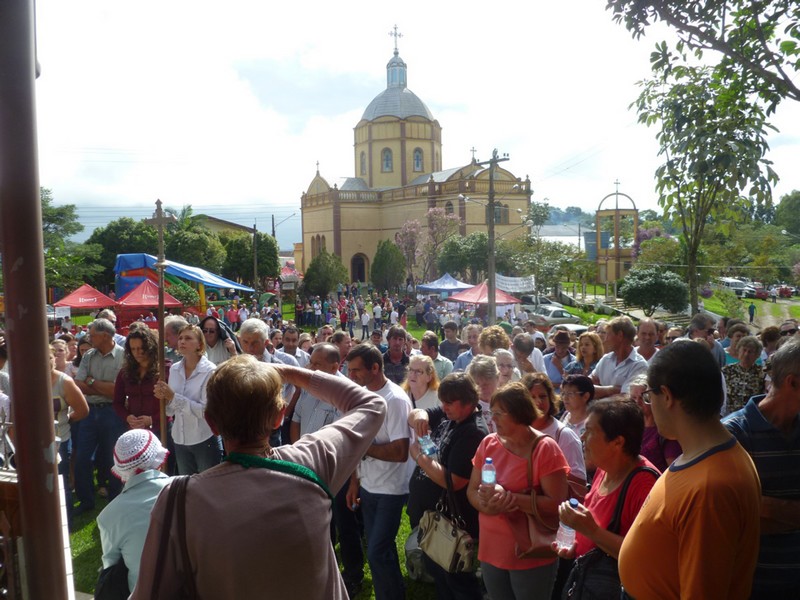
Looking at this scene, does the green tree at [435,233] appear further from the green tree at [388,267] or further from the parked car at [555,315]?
the parked car at [555,315]

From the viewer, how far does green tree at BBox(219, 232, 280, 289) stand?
47156mm

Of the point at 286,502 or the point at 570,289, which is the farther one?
the point at 570,289

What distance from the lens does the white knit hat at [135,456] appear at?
10.1 feet

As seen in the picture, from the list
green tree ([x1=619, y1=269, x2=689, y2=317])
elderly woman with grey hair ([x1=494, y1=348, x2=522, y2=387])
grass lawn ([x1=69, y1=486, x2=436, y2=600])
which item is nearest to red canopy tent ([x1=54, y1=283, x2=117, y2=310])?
grass lawn ([x1=69, y1=486, x2=436, y2=600])

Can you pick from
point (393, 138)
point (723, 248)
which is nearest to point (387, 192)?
point (393, 138)

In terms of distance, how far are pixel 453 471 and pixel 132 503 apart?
175 centimetres

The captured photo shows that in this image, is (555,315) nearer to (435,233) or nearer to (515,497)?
(435,233)

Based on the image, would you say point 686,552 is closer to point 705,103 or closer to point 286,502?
point 286,502

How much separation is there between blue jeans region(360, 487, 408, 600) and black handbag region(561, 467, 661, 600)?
5.08 feet

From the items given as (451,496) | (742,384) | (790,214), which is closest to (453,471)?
(451,496)

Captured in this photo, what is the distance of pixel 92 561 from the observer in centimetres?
539

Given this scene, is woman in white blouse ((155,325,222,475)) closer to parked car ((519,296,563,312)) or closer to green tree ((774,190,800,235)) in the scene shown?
parked car ((519,296,563,312))

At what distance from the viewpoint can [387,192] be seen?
6128 cm

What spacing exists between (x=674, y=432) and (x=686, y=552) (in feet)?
1.32
